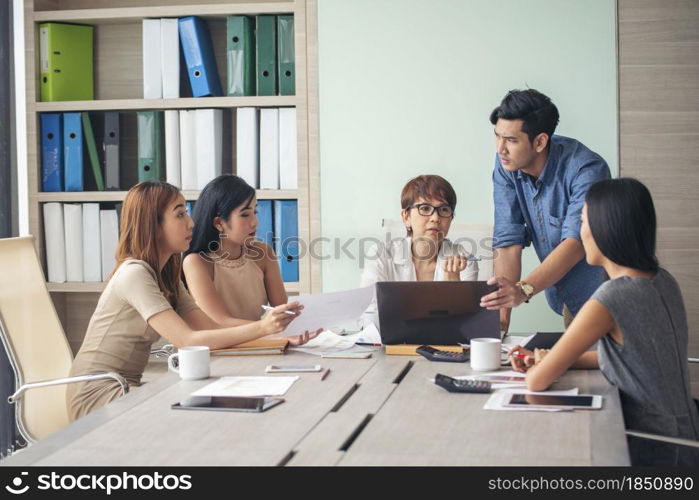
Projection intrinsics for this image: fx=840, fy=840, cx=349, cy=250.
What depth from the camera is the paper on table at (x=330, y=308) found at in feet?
8.41

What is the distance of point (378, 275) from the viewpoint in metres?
3.07

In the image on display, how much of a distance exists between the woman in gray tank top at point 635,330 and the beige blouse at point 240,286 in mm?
1379

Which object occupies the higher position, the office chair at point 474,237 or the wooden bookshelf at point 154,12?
the wooden bookshelf at point 154,12

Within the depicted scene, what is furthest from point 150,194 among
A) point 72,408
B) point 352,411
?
point 352,411

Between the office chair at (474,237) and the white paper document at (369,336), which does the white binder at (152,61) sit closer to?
the office chair at (474,237)

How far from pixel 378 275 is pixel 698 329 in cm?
148

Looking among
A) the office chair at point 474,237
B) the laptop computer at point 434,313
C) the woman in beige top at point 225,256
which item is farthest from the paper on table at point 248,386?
the office chair at point 474,237

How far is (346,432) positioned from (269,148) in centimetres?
238

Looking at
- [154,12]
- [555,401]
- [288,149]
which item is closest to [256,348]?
[555,401]

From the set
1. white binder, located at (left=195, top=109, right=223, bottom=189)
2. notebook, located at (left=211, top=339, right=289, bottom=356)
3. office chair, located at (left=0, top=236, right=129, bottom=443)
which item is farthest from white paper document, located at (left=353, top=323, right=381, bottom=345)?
white binder, located at (left=195, top=109, right=223, bottom=189)

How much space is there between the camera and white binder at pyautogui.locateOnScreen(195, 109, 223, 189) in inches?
151
